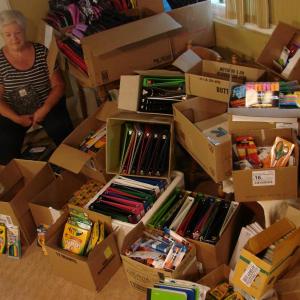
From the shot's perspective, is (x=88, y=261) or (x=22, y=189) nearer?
(x=88, y=261)

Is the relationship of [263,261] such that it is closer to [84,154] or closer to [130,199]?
[130,199]

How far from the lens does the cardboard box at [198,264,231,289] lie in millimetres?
1729

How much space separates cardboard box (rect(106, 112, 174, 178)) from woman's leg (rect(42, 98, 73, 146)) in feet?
2.11

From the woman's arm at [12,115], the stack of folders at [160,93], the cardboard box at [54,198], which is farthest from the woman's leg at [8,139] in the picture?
the stack of folders at [160,93]

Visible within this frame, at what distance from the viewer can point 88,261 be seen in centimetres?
182

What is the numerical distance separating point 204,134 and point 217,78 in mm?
312

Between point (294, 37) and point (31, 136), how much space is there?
218 centimetres

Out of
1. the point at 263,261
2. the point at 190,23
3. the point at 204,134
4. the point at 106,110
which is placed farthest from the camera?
the point at 190,23

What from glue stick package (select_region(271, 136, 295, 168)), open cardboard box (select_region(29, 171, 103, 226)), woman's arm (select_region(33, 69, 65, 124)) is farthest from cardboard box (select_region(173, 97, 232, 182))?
woman's arm (select_region(33, 69, 65, 124))

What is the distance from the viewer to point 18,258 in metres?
2.23

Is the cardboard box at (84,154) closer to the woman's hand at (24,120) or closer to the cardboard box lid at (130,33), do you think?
the cardboard box lid at (130,33)

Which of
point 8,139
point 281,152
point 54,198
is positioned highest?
point 281,152

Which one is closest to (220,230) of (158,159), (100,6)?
(158,159)

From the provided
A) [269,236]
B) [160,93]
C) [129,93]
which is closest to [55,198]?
[129,93]
